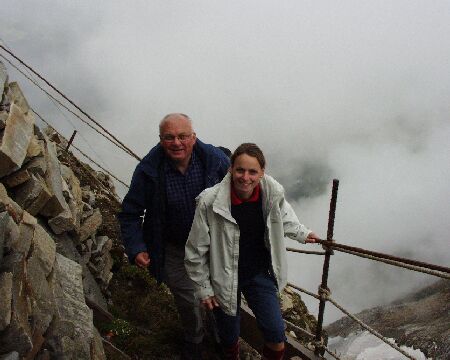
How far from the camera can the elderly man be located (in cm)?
430

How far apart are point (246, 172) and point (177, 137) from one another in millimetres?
921

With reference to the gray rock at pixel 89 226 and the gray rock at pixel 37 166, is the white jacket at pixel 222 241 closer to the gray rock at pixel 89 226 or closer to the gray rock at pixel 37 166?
the gray rock at pixel 37 166

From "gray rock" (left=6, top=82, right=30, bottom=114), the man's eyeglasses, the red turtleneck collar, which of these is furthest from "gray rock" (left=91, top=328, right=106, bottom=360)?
"gray rock" (left=6, top=82, right=30, bottom=114)

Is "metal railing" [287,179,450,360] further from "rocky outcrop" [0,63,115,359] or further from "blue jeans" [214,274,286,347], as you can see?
"rocky outcrop" [0,63,115,359]

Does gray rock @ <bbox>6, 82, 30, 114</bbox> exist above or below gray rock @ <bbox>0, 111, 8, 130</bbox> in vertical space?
above

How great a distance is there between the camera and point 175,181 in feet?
14.6

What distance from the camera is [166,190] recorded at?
14.5 feet

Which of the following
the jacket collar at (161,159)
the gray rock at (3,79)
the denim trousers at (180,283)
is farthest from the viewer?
the gray rock at (3,79)

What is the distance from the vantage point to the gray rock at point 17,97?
20.1 ft

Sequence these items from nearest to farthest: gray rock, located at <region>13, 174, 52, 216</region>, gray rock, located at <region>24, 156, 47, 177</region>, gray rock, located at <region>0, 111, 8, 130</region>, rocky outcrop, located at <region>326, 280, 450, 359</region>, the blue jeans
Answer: the blue jeans < gray rock, located at <region>13, 174, 52, 216</region> < gray rock, located at <region>0, 111, 8, 130</region> < gray rock, located at <region>24, 156, 47, 177</region> < rocky outcrop, located at <region>326, 280, 450, 359</region>

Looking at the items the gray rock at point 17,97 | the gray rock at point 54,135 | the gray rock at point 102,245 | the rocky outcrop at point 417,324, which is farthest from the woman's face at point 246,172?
the rocky outcrop at point 417,324

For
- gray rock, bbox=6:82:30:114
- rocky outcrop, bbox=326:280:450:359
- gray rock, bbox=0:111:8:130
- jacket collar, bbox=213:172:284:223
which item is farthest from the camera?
rocky outcrop, bbox=326:280:450:359

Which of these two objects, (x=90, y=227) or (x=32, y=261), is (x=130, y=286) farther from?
(x=32, y=261)

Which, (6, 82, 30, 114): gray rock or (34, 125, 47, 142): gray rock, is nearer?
(6, 82, 30, 114): gray rock
